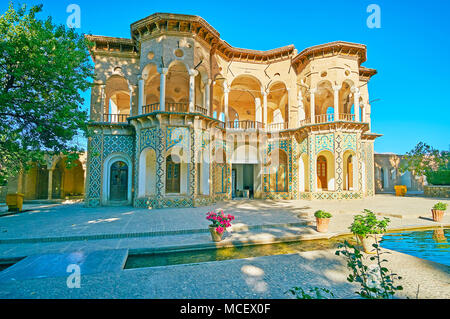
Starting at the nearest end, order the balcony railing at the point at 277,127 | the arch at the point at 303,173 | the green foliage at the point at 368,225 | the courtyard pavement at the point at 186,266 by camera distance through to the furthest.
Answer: the courtyard pavement at the point at 186,266
the green foliage at the point at 368,225
the arch at the point at 303,173
the balcony railing at the point at 277,127

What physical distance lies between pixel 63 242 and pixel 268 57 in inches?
708

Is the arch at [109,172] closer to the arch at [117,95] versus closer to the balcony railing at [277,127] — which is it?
the arch at [117,95]

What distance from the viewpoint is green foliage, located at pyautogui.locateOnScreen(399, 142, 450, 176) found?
78.5 ft

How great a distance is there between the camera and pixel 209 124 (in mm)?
14898

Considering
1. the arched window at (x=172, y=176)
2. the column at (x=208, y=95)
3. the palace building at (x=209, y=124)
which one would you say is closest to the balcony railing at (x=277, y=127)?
the palace building at (x=209, y=124)

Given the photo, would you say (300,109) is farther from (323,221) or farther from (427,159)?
(427,159)

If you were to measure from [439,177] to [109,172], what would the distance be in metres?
28.0

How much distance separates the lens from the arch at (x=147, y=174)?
1416cm

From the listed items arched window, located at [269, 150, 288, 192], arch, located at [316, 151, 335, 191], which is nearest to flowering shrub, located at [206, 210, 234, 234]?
arched window, located at [269, 150, 288, 192]

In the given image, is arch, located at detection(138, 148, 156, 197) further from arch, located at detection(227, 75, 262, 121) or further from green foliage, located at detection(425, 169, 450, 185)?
green foliage, located at detection(425, 169, 450, 185)

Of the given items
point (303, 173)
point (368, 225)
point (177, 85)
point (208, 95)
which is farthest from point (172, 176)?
point (368, 225)

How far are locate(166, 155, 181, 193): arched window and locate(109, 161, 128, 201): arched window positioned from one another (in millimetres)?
2800

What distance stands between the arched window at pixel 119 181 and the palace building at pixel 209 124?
6 centimetres
